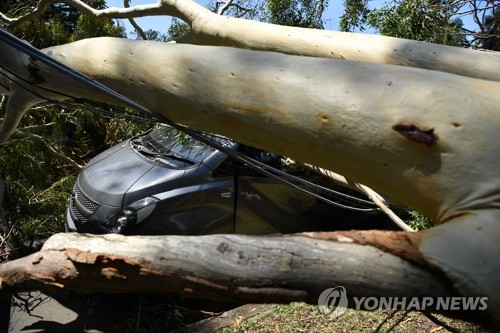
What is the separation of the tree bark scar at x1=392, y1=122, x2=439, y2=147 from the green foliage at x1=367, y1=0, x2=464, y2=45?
584cm

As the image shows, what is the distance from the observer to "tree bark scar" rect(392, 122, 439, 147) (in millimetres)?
1540

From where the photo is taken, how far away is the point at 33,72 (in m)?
2.38

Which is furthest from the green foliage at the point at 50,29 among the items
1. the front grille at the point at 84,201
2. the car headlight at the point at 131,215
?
the car headlight at the point at 131,215

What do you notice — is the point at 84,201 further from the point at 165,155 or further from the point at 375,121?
the point at 375,121

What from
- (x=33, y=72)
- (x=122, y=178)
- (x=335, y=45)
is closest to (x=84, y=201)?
(x=122, y=178)

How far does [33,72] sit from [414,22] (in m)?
6.16

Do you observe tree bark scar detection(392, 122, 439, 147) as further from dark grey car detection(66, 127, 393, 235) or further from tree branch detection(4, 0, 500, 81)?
dark grey car detection(66, 127, 393, 235)

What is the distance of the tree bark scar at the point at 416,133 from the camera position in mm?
1540

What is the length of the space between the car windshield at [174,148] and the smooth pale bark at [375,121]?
9.80 ft

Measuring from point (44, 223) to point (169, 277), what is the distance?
512 centimetres

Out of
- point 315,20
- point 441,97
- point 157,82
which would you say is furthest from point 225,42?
point 315,20

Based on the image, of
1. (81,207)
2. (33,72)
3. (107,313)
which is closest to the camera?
(33,72)

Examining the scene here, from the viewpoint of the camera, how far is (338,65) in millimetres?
1872

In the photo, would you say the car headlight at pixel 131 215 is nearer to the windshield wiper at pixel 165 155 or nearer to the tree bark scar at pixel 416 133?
the windshield wiper at pixel 165 155
